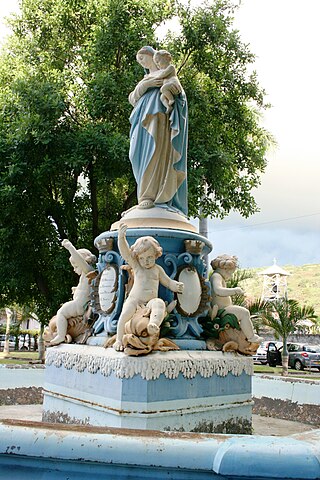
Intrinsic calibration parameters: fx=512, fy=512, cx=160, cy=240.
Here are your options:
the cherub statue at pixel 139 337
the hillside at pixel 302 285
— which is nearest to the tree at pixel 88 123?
the cherub statue at pixel 139 337

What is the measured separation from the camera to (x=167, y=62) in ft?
20.1

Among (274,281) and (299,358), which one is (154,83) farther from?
(274,281)

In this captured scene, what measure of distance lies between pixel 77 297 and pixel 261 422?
8.59 ft

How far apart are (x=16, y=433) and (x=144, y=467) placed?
1.52 ft

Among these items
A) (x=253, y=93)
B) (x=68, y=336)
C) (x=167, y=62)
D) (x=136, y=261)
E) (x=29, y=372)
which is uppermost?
(x=253, y=93)

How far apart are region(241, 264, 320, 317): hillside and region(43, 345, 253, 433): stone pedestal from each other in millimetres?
61858

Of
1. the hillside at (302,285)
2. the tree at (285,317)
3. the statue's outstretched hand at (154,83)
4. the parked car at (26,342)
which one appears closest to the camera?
the statue's outstretched hand at (154,83)

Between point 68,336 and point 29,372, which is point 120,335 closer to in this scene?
point 68,336

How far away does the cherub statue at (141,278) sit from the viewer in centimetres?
457

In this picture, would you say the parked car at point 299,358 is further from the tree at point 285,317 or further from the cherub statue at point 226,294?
the cherub statue at point 226,294

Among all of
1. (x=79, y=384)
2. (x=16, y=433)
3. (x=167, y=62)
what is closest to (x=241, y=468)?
(x=16, y=433)

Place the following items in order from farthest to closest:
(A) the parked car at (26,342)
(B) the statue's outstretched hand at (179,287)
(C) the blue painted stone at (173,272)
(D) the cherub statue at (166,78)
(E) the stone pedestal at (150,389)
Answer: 1. (A) the parked car at (26,342)
2. (D) the cherub statue at (166,78)
3. (C) the blue painted stone at (173,272)
4. (B) the statue's outstretched hand at (179,287)
5. (E) the stone pedestal at (150,389)

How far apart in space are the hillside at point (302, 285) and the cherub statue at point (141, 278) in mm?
62628

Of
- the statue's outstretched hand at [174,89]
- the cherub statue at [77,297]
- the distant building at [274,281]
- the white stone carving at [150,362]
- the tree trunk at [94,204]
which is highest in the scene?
the distant building at [274,281]
